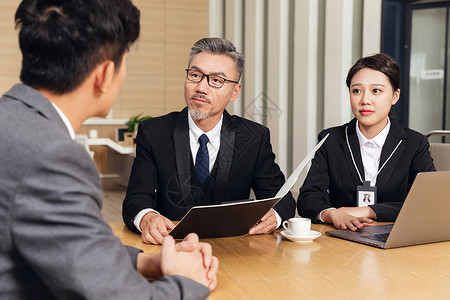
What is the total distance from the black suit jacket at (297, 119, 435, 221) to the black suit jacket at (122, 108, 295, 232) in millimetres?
212

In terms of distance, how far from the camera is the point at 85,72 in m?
0.93

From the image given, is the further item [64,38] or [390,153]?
[390,153]

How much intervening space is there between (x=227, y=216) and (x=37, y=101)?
2.22ft

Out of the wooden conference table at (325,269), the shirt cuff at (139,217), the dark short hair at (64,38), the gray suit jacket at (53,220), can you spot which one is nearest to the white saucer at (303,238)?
the wooden conference table at (325,269)

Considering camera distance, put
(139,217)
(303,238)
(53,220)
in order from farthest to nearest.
Answer: (139,217)
(303,238)
(53,220)

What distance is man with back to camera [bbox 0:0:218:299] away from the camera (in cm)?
78

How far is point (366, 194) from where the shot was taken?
2186mm

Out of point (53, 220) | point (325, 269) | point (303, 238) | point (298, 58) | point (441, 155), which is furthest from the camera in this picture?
point (298, 58)

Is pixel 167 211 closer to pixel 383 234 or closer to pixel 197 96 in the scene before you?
pixel 197 96

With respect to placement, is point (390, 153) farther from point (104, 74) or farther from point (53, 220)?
point (53, 220)

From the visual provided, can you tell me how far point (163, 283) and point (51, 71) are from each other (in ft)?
1.50

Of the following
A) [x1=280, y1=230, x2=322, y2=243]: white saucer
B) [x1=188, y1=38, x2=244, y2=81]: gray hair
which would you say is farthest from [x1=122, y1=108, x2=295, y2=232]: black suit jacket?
[x1=280, y1=230, x2=322, y2=243]: white saucer

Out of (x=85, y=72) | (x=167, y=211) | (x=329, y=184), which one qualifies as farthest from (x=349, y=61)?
(x=85, y=72)

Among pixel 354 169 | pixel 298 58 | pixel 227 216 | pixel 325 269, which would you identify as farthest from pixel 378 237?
pixel 298 58
